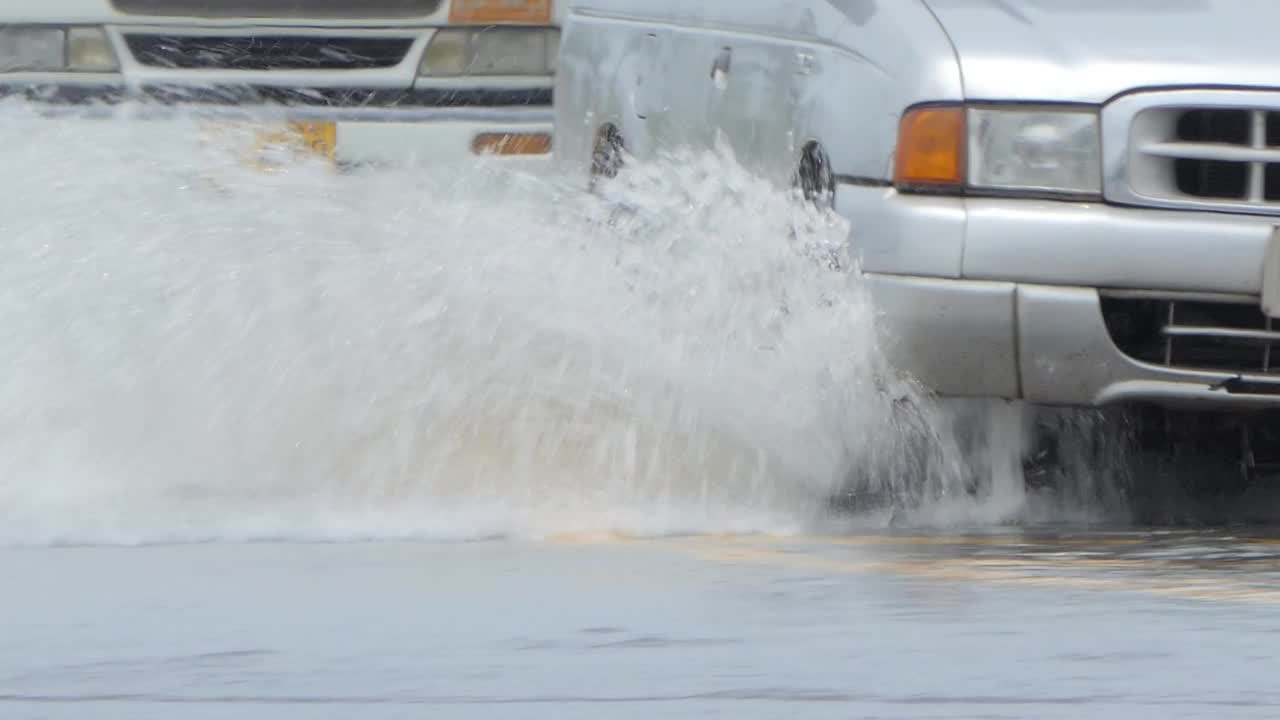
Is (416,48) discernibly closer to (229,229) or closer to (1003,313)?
(229,229)

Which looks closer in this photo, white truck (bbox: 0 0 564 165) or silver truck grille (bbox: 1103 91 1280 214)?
silver truck grille (bbox: 1103 91 1280 214)

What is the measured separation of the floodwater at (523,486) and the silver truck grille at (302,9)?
180 cm

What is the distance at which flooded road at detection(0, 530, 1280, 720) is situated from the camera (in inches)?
180

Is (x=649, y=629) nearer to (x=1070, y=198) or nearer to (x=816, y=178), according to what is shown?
(x=1070, y=198)

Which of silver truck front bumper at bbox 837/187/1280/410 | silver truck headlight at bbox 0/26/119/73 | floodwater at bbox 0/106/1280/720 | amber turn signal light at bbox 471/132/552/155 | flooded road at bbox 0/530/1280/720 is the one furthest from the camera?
silver truck headlight at bbox 0/26/119/73

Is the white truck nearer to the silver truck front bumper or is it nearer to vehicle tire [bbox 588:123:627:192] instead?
vehicle tire [bbox 588:123:627:192]

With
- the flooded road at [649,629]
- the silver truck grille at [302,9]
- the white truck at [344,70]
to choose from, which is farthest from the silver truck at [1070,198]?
the silver truck grille at [302,9]

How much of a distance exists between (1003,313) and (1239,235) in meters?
0.50

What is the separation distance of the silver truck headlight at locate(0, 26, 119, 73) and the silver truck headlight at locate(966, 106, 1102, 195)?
224 inches

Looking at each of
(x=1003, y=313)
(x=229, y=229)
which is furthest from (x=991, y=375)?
(x=229, y=229)

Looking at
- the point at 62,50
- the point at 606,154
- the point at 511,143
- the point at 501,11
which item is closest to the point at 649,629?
the point at 606,154

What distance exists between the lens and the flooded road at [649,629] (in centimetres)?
457

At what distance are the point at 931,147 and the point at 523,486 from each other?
119 cm

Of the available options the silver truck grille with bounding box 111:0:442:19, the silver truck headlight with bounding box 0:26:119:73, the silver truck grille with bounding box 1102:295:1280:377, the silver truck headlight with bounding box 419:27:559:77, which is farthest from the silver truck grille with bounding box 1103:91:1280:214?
the silver truck headlight with bounding box 0:26:119:73
